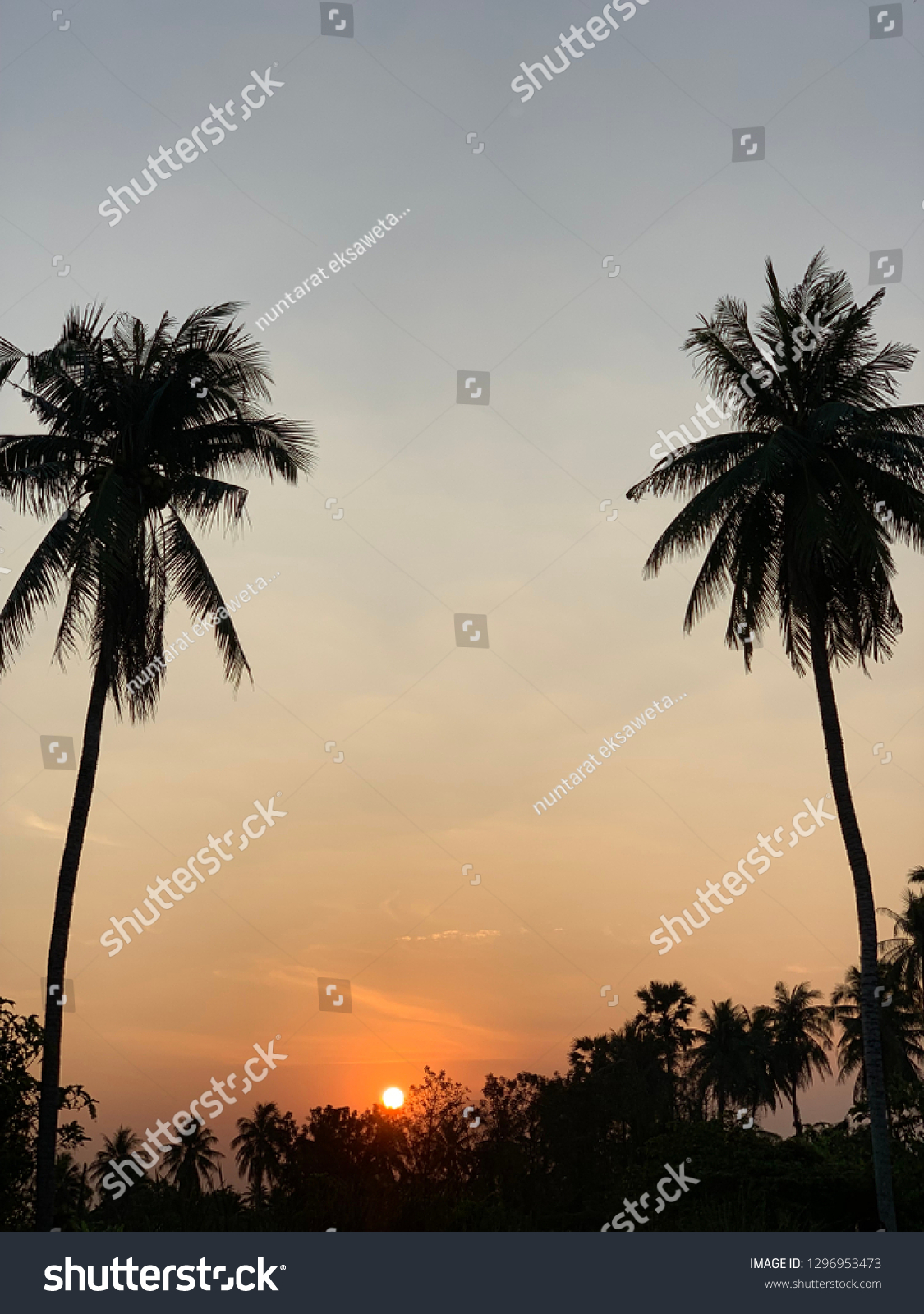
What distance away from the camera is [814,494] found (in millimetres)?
22953

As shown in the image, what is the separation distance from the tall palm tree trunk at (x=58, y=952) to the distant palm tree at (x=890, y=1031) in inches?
1410

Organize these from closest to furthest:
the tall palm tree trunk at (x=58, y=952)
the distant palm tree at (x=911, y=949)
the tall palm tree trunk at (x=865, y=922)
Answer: the tall palm tree trunk at (x=58, y=952), the tall palm tree trunk at (x=865, y=922), the distant palm tree at (x=911, y=949)

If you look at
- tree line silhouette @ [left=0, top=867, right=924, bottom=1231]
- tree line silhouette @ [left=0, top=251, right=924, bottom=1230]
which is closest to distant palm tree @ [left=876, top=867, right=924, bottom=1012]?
tree line silhouette @ [left=0, top=867, right=924, bottom=1231]

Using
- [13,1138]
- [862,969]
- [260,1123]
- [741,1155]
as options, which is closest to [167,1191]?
[13,1138]

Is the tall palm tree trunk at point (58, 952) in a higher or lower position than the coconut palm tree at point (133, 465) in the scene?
lower

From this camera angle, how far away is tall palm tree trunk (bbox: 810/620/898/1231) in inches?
841

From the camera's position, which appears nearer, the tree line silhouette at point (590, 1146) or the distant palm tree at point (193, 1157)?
the tree line silhouette at point (590, 1146)

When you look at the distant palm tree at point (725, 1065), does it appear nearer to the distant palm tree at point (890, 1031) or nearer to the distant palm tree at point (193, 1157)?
the distant palm tree at point (890, 1031)

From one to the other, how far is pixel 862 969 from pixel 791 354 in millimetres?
13440

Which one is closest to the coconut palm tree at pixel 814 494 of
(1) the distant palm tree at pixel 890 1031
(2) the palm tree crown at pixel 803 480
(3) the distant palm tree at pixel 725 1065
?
(2) the palm tree crown at pixel 803 480

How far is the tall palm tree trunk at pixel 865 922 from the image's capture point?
70.1ft

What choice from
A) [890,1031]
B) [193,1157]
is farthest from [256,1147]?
[890,1031]

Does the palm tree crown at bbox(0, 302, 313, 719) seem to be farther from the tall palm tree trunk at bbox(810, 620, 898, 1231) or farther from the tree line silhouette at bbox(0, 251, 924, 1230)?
the tall palm tree trunk at bbox(810, 620, 898, 1231)

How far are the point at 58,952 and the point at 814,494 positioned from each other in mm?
17169
